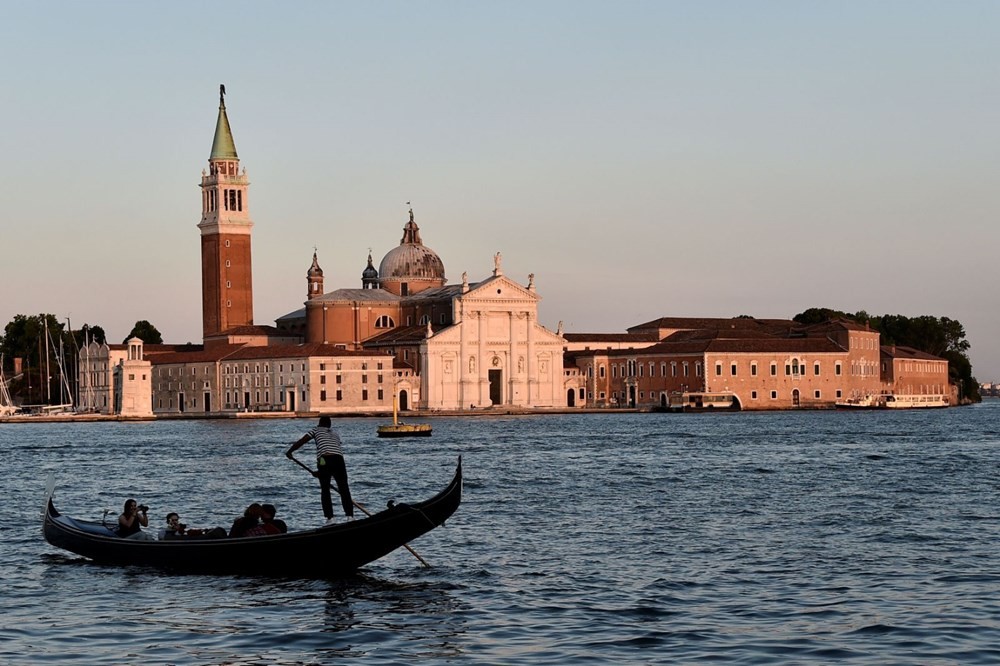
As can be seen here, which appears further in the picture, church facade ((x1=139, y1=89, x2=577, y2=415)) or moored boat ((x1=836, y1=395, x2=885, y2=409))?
moored boat ((x1=836, y1=395, x2=885, y2=409))

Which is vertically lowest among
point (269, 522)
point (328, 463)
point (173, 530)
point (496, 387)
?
point (173, 530)

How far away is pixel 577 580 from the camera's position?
17641 millimetres

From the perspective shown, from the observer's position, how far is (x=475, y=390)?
98.4m

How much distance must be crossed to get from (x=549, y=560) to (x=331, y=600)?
12.2ft

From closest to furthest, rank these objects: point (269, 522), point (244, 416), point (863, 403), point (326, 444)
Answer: point (326, 444) → point (269, 522) → point (244, 416) → point (863, 403)

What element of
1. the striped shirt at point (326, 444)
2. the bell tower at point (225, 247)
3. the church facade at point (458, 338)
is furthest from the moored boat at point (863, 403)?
the striped shirt at point (326, 444)

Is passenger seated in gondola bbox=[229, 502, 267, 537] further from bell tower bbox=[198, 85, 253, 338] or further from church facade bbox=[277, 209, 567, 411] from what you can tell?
bell tower bbox=[198, 85, 253, 338]

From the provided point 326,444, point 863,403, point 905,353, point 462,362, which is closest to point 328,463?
point 326,444

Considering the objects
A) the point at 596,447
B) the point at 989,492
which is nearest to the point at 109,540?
the point at 989,492

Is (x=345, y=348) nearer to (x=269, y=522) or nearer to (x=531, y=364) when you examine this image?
(x=531, y=364)

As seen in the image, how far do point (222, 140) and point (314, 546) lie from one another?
287 ft

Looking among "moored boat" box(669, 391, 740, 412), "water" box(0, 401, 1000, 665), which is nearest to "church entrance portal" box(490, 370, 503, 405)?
"moored boat" box(669, 391, 740, 412)

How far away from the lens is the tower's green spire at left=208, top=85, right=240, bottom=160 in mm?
101875

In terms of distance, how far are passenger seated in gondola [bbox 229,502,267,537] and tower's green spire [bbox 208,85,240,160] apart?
8604cm
